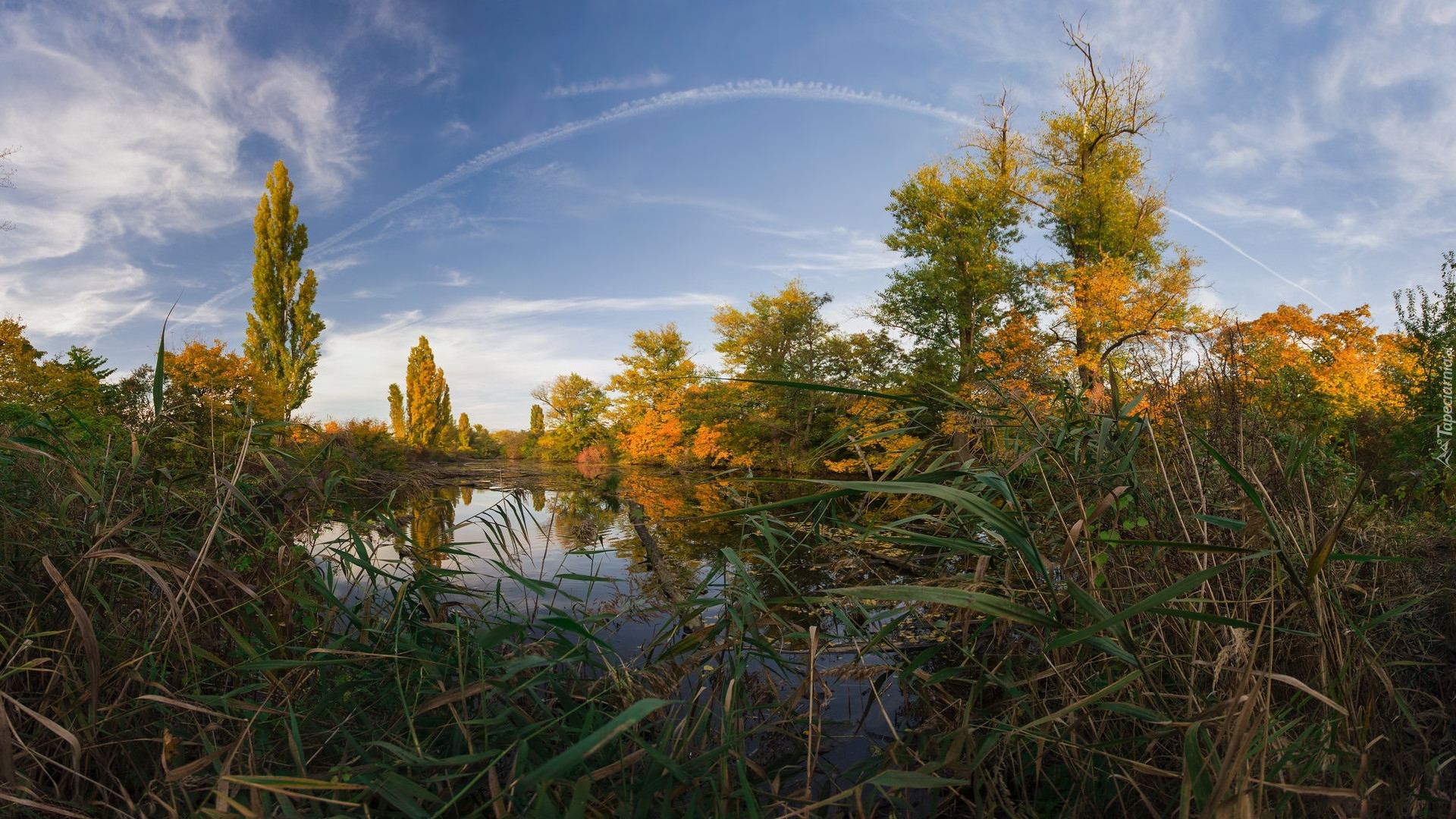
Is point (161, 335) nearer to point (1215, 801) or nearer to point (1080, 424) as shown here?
point (1215, 801)

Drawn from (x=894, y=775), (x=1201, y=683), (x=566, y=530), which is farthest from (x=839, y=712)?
(x=566, y=530)

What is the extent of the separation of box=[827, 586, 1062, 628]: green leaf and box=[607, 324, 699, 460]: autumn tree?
32.4 metres

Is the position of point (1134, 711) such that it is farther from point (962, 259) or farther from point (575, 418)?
point (575, 418)

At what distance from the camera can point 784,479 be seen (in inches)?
47.8

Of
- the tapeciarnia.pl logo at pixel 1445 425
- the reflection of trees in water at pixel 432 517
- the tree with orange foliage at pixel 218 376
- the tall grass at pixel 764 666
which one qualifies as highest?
the tree with orange foliage at pixel 218 376

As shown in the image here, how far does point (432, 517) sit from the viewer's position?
420 inches

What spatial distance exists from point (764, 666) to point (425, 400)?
47943 millimetres

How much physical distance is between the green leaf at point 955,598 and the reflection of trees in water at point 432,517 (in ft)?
13.2

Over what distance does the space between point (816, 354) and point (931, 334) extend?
4952 mm

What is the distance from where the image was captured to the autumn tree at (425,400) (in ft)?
144

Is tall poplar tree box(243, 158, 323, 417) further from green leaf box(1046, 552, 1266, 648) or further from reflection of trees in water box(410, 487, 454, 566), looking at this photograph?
green leaf box(1046, 552, 1266, 648)

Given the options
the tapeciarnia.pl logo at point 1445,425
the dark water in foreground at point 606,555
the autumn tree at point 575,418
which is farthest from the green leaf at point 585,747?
the autumn tree at point 575,418

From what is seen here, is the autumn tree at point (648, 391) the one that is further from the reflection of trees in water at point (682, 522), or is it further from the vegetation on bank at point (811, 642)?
the vegetation on bank at point (811, 642)

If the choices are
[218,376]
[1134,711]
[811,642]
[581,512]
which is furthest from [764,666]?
[218,376]
